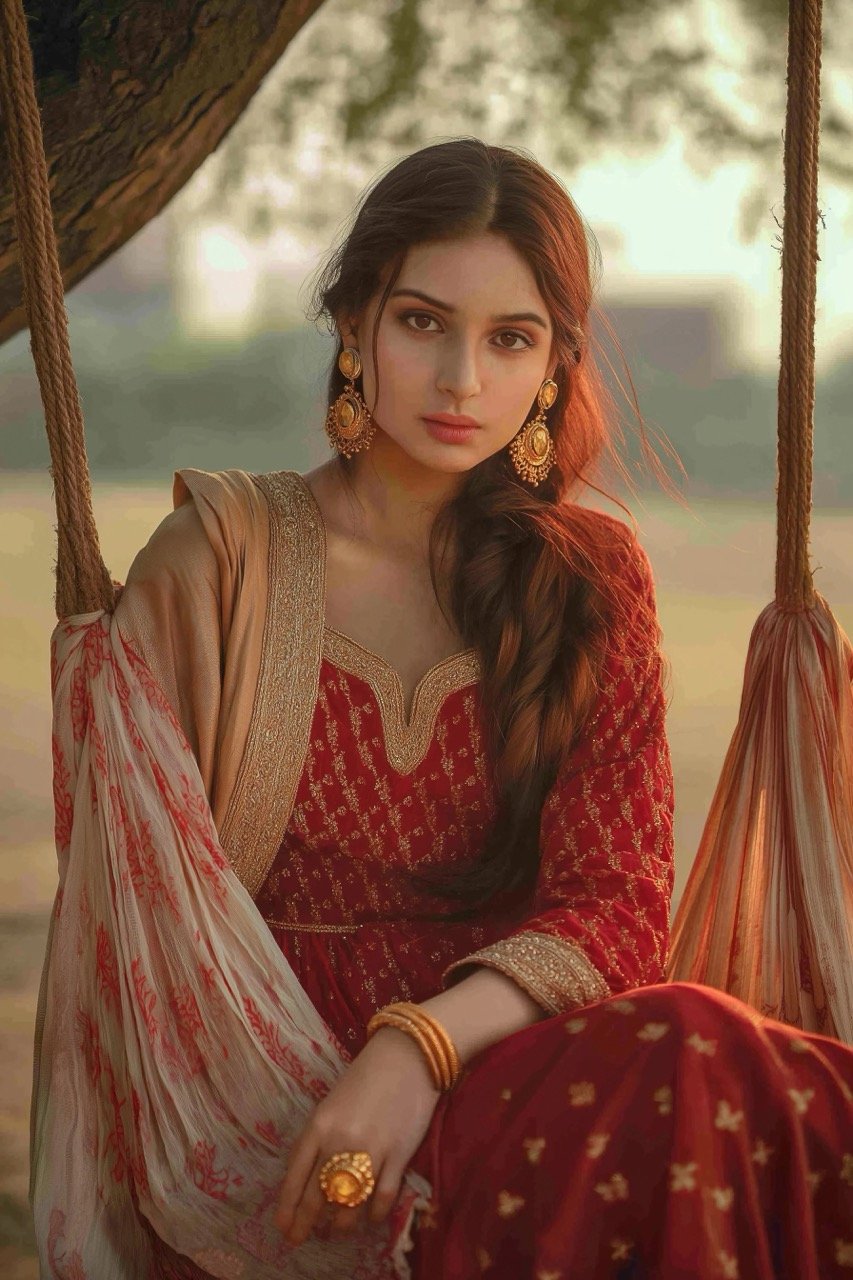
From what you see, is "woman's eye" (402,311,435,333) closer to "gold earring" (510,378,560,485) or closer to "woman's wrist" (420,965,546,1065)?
"gold earring" (510,378,560,485)

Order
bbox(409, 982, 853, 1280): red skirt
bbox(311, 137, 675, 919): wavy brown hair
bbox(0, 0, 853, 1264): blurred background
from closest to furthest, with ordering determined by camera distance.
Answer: bbox(409, 982, 853, 1280): red skirt → bbox(311, 137, 675, 919): wavy brown hair → bbox(0, 0, 853, 1264): blurred background

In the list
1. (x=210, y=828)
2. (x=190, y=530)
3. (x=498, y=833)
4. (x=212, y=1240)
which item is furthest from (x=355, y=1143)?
(x=190, y=530)

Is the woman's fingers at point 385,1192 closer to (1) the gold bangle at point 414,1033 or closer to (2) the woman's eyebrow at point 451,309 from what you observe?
(1) the gold bangle at point 414,1033

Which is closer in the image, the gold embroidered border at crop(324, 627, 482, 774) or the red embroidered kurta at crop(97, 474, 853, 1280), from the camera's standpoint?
the red embroidered kurta at crop(97, 474, 853, 1280)

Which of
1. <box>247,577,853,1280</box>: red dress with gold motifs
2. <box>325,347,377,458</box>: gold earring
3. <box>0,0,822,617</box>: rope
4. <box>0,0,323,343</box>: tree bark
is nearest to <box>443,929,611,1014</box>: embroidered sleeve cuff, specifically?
<box>247,577,853,1280</box>: red dress with gold motifs

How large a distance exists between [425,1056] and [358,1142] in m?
0.09

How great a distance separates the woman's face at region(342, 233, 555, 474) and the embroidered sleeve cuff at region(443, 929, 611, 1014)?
0.48 metres

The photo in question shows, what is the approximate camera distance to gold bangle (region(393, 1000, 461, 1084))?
1275 millimetres

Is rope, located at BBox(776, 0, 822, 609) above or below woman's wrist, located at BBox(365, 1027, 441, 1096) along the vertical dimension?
above

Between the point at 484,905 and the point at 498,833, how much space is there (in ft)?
0.25

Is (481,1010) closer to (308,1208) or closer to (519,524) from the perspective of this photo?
(308,1208)

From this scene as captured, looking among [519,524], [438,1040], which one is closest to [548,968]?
[438,1040]

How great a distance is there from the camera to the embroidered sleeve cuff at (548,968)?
4.44 feet

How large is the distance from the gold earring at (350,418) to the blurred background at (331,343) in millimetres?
179
